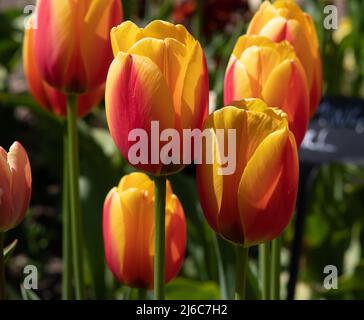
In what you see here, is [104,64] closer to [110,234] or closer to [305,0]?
[110,234]

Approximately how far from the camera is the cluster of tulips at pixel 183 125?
2.34ft

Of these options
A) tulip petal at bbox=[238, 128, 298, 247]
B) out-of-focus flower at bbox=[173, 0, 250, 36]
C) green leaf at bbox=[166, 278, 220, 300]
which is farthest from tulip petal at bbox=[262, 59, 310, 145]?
out-of-focus flower at bbox=[173, 0, 250, 36]

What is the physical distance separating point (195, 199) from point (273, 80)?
872 millimetres

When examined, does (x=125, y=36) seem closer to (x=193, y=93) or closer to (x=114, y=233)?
(x=193, y=93)

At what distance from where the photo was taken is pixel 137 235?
35.3 inches

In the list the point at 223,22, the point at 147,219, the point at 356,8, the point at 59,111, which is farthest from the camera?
the point at 223,22

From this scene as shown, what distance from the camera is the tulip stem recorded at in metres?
0.73

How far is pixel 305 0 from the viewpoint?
2.53 meters

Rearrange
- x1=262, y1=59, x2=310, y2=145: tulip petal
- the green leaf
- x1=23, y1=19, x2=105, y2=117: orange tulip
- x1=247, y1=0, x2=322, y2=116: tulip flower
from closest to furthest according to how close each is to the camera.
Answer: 1. x1=262, y1=59, x2=310, y2=145: tulip petal
2. x1=247, y1=0, x2=322, y2=116: tulip flower
3. x1=23, y1=19, x2=105, y2=117: orange tulip
4. the green leaf

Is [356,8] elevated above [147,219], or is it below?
above

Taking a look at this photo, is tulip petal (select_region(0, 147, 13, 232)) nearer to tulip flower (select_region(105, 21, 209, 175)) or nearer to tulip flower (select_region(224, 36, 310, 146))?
tulip flower (select_region(105, 21, 209, 175))
